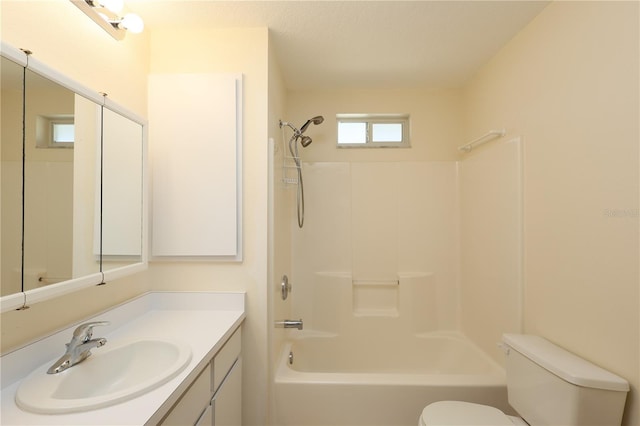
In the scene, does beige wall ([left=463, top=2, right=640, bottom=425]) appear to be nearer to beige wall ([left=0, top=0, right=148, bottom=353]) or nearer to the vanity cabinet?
the vanity cabinet

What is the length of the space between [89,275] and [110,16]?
115cm

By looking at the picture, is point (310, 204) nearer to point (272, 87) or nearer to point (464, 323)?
point (272, 87)

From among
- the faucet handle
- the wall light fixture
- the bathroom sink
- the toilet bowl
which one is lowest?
the toilet bowl

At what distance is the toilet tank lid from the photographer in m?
1.07

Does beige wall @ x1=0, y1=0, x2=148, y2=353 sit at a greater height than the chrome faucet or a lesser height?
greater

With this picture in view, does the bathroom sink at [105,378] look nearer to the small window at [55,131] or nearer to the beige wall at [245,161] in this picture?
the beige wall at [245,161]

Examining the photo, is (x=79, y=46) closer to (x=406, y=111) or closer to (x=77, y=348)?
(x=77, y=348)

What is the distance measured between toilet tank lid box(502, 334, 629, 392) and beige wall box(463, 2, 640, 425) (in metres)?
0.05

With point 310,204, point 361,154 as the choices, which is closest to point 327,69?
point 361,154

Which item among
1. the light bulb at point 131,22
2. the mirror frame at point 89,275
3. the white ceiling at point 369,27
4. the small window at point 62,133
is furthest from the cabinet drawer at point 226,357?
the white ceiling at point 369,27

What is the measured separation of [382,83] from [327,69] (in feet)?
1.72

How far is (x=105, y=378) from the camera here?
108 cm

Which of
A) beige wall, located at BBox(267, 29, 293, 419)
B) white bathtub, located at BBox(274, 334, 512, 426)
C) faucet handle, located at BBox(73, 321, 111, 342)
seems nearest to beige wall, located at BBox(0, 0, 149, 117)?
beige wall, located at BBox(267, 29, 293, 419)

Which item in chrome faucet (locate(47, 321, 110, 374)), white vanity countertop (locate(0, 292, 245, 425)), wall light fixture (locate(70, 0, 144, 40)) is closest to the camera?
white vanity countertop (locate(0, 292, 245, 425))
